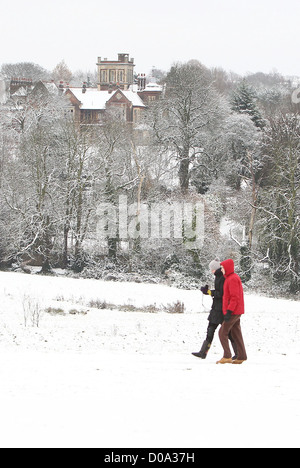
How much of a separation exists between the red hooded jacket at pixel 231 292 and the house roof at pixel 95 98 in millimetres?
73423

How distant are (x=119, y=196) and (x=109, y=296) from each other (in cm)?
1856

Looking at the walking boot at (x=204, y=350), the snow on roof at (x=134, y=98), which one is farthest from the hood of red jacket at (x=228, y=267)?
the snow on roof at (x=134, y=98)

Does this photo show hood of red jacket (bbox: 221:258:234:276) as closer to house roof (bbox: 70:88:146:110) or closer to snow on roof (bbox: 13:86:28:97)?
snow on roof (bbox: 13:86:28:97)

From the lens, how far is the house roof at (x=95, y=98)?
82.6 metres

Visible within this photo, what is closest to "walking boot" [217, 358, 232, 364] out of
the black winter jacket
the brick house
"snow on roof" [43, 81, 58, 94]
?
the black winter jacket

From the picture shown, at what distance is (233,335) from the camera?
454 inches

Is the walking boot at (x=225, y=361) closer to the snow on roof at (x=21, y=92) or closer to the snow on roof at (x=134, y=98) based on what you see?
the snow on roof at (x=21, y=92)

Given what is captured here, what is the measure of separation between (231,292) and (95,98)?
75497 millimetres

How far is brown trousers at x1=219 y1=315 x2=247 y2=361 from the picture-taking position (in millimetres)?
11250

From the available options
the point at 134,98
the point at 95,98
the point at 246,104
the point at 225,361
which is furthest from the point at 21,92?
the point at 225,361

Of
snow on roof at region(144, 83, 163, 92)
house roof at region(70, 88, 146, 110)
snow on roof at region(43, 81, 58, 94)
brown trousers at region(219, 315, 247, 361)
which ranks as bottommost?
brown trousers at region(219, 315, 247, 361)

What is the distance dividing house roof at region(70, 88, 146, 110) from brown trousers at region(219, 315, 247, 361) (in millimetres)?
73424

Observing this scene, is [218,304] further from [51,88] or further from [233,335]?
[51,88]

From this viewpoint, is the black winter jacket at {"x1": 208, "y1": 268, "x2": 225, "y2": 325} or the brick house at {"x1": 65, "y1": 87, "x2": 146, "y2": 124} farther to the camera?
the brick house at {"x1": 65, "y1": 87, "x2": 146, "y2": 124}
